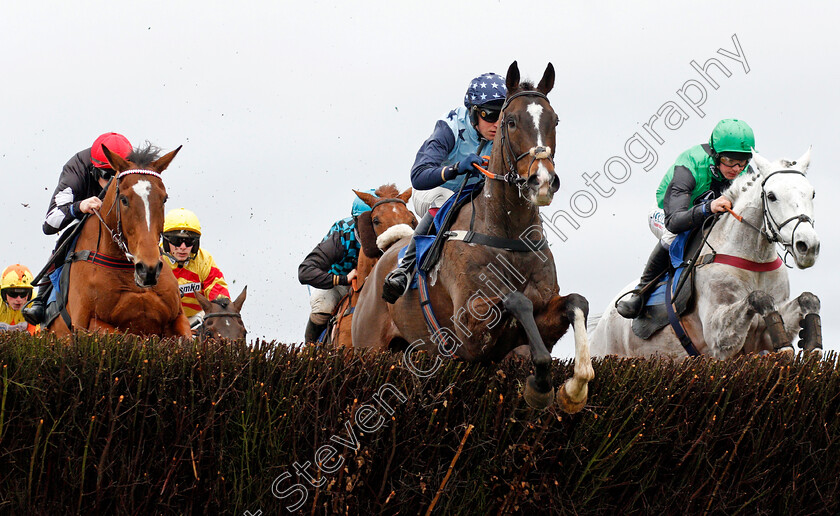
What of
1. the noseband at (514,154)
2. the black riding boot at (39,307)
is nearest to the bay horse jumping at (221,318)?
the black riding boot at (39,307)

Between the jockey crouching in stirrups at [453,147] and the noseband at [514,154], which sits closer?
the noseband at [514,154]

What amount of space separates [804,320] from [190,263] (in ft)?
20.7

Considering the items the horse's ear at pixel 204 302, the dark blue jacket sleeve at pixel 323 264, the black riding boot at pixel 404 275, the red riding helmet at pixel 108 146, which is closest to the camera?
the black riding boot at pixel 404 275

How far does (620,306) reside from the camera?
9141 millimetres

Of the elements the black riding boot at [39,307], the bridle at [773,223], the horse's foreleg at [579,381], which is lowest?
the black riding boot at [39,307]

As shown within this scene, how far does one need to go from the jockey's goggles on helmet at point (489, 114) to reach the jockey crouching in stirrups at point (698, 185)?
2.56 metres

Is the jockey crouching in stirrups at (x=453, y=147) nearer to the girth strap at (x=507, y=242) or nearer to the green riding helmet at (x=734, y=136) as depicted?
the girth strap at (x=507, y=242)

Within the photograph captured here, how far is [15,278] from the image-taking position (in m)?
13.7

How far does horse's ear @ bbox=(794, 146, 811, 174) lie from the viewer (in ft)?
26.0

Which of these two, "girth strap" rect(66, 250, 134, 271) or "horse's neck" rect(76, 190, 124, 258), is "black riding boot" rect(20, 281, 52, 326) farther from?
"girth strap" rect(66, 250, 134, 271)

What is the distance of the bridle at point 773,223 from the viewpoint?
24.3 ft

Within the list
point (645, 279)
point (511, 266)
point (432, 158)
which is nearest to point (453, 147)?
point (432, 158)

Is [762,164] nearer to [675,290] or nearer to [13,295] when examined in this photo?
[675,290]

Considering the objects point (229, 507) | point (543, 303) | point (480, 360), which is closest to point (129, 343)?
point (229, 507)
